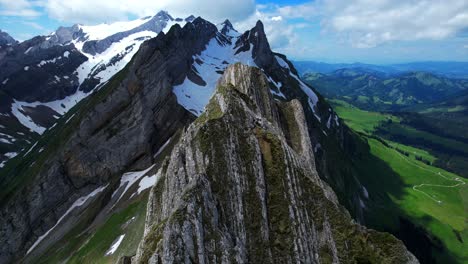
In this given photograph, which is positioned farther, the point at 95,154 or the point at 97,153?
the point at 95,154

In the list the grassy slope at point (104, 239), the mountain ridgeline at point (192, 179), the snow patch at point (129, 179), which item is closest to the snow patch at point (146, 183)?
the mountain ridgeline at point (192, 179)

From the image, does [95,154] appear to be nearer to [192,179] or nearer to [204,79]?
[204,79]

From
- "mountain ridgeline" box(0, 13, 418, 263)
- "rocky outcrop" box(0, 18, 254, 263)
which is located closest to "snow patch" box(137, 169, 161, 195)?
"mountain ridgeline" box(0, 13, 418, 263)

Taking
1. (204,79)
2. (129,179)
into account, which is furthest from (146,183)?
(204,79)

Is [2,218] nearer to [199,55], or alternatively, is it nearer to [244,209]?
[244,209]

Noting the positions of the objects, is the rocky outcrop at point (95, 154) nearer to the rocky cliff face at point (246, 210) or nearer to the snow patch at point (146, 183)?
the snow patch at point (146, 183)

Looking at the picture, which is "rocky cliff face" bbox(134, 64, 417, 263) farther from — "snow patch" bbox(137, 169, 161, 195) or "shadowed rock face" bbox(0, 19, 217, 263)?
"shadowed rock face" bbox(0, 19, 217, 263)
